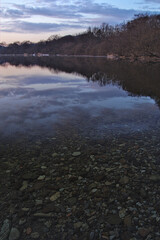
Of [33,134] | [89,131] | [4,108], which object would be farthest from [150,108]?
[4,108]

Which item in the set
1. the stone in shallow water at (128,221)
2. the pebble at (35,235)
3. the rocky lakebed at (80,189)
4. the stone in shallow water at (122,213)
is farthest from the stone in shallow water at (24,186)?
the stone in shallow water at (128,221)

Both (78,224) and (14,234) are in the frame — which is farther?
(78,224)

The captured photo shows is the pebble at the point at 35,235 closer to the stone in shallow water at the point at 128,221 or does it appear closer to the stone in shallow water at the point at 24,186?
the stone in shallow water at the point at 24,186

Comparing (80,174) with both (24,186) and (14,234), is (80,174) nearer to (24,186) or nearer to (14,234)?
(24,186)

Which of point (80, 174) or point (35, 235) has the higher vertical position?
point (80, 174)

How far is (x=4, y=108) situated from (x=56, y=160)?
8254mm

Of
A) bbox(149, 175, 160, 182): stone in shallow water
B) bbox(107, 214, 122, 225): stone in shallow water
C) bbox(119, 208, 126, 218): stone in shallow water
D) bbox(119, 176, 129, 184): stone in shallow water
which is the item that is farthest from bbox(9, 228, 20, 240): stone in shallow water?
bbox(149, 175, 160, 182): stone in shallow water

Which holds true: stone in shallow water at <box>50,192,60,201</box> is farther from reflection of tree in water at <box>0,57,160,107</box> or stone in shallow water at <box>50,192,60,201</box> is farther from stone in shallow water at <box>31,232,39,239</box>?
reflection of tree in water at <box>0,57,160,107</box>

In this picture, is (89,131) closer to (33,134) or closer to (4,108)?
(33,134)

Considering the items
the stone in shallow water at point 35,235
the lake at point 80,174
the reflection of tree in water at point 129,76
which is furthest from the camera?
the reflection of tree in water at point 129,76

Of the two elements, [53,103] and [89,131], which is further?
[53,103]

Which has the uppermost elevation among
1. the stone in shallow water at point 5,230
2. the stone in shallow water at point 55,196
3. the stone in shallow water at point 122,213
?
the stone in shallow water at point 122,213

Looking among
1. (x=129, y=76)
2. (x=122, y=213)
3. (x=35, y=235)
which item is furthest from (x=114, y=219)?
(x=129, y=76)

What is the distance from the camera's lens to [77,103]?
16.6 metres
